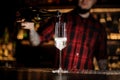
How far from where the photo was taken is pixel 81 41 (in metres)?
3.04

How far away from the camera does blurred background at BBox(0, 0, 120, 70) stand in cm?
392

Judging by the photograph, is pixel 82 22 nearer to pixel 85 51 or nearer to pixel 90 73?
pixel 85 51

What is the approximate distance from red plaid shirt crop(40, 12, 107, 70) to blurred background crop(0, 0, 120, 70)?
2.21 ft

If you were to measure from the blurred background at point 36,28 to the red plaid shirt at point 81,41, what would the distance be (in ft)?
2.21

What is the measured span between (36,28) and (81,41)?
3.61 ft

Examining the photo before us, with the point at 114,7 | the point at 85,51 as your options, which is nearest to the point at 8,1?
the point at 114,7

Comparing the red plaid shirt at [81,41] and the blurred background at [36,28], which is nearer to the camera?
the red plaid shirt at [81,41]

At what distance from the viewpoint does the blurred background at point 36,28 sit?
12.9 feet

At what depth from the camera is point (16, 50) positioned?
4137mm

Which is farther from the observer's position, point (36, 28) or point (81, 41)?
point (36, 28)

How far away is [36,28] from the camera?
4008 mm

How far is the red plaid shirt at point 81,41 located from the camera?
3.01 metres

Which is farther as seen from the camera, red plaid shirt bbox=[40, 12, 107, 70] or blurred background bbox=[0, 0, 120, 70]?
blurred background bbox=[0, 0, 120, 70]

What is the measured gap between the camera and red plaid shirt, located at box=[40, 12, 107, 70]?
118 inches
